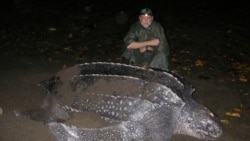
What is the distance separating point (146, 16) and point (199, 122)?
4.62 feet

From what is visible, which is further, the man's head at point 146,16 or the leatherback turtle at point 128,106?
the man's head at point 146,16

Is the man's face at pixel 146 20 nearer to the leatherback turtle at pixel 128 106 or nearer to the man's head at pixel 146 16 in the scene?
the man's head at pixel 146 16

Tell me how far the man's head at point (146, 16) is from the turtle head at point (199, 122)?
1.23m

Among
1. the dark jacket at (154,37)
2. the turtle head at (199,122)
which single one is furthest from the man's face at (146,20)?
the turtle head at (199,122)

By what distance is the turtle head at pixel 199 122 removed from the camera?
280 cm

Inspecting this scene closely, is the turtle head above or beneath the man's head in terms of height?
beneath

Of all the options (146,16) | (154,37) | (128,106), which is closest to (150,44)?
(154,37)

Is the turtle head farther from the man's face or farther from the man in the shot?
the man's face

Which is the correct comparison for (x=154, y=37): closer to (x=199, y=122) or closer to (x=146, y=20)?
(x=146, y=20)

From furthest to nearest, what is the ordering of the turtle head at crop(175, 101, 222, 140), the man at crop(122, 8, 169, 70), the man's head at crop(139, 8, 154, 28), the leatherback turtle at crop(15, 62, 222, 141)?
the man at crop(122, 8, 169, 70) < the man's head at crop(139, 8, 154, 28) < the turtle head at crop(175, 101, 222, 140) < the leatherback turtle at crop(15, 62, 222, 141)

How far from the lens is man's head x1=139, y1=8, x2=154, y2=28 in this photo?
3.54 metres

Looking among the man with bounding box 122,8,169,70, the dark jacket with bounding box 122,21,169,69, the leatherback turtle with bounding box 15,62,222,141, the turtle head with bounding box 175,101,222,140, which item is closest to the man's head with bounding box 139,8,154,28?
the man with bounding box 122,8,169,70

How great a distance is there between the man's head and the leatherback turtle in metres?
0.90

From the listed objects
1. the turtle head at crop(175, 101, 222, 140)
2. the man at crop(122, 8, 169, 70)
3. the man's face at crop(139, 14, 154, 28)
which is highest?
the man's face at crop(139, 14, 154, 28)
